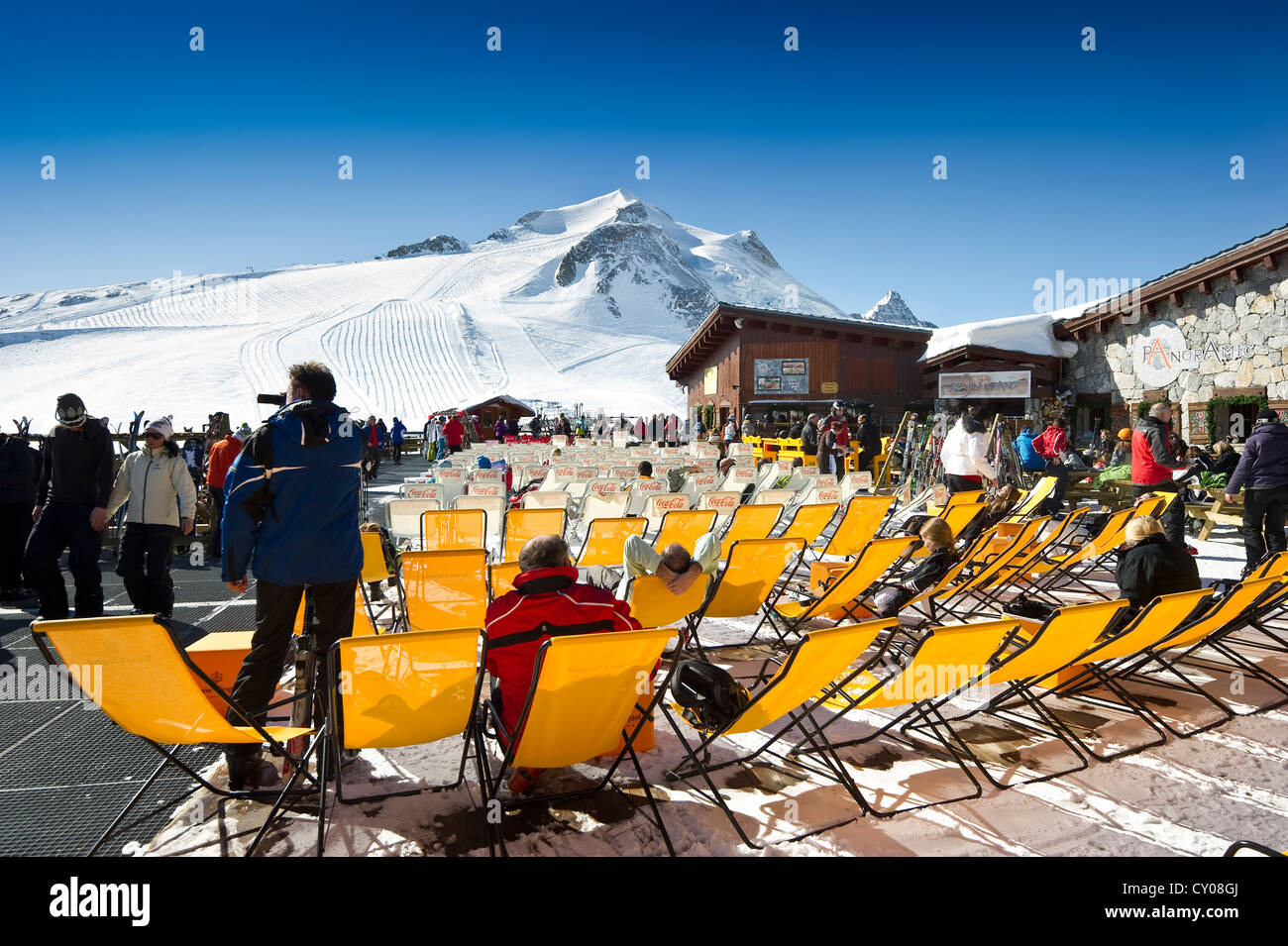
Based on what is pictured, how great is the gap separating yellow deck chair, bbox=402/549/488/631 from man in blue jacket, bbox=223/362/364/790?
83 centimetres

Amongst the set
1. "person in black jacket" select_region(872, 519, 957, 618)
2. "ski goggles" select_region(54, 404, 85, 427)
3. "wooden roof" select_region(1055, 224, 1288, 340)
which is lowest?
"person in black jacket" select_region(872, 519, 957, 618)

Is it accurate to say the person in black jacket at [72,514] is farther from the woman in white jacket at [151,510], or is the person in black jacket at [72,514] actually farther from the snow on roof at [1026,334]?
the snow on roof at [1026,334]

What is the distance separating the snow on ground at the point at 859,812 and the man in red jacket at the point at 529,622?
48 centimetres

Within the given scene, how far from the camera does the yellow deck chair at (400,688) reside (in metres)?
2.24

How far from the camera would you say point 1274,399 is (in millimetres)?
14773

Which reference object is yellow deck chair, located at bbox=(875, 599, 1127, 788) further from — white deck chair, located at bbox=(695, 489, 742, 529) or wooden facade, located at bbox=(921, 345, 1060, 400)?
wooden facade, located at bbox=(921, 345, 1060, 400)

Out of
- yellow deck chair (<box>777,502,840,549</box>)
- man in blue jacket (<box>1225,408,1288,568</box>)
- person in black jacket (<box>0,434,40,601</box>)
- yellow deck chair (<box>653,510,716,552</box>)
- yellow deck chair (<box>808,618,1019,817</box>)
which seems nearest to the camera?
yellow deck chair (<box>808,618,1019,817</box>)

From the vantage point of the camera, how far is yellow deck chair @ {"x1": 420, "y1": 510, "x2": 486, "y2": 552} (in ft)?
17.1

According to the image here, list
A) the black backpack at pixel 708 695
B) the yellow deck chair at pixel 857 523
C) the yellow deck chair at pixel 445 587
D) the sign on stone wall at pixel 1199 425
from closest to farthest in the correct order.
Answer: the black backpack at pixel 708 695
the yellow deck chair at pixel 445 587
the yellow deck chair at pixel 857 523
the sign on stone wall at pixel 1199 425

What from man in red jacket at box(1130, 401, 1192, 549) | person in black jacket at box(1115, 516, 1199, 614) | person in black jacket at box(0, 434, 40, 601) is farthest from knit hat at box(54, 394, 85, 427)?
man in red jacket at box(1130, 401, 1192, 549)

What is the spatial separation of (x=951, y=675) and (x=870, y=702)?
317mm

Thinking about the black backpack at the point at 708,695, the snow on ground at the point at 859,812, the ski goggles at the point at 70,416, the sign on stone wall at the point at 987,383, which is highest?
the sign on stone wall at the point at 987,383

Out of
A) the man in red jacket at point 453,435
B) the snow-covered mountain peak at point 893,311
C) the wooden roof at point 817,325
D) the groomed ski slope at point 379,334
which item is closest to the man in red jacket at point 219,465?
the man in red jacket at point 453,435

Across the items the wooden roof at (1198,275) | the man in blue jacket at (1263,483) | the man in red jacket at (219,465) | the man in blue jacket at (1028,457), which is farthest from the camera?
the wooden roof at (1198,275)
